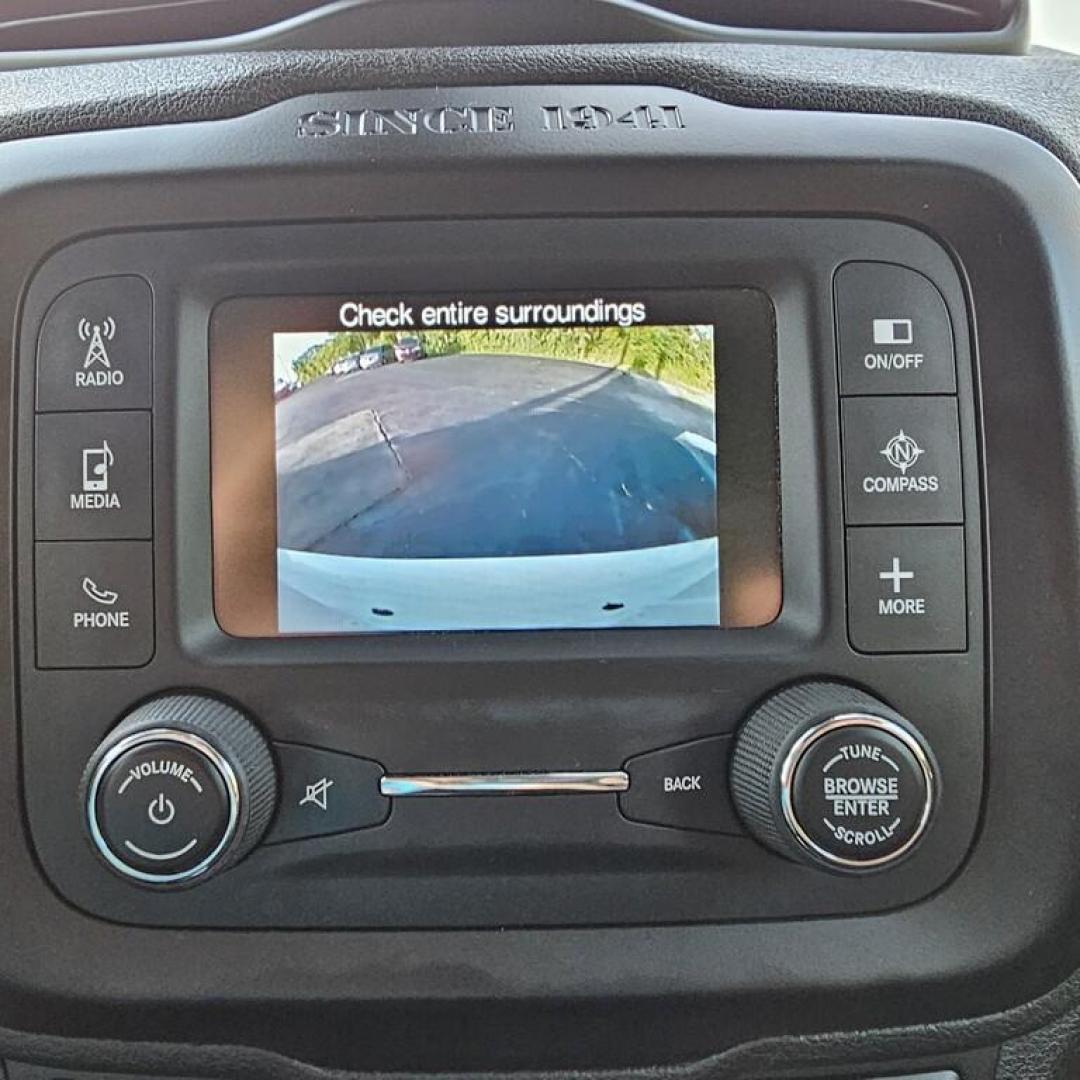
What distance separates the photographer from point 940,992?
28.3 inches

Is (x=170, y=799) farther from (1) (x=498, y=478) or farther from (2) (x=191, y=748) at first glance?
(1) (x=498, y=478)

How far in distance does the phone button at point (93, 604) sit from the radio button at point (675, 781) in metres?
0.30

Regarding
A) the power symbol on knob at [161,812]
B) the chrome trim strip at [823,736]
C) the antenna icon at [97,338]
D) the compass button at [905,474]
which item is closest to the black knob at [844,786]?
the chrome trim strip at [823,736]

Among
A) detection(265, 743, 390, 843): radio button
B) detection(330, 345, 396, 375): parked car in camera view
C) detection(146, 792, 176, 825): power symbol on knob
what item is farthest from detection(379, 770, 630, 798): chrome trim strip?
detection(330, 345, 396, 375): parked car in camera view

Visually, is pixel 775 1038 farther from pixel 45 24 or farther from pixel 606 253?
pixel 45 24

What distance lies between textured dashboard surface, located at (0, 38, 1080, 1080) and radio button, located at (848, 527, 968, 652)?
9.5 inches

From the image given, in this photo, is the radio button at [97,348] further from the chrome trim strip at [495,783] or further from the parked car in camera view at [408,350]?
the chrome trim strip at [495,783]

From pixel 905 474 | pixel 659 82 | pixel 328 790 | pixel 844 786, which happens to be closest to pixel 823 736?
pixel 844 786

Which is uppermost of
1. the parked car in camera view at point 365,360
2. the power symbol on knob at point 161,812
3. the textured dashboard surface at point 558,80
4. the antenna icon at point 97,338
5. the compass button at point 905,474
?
the textured dashboard surface at point 558,80

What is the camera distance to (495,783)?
71cm

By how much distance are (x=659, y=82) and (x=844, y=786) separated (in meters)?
0.44

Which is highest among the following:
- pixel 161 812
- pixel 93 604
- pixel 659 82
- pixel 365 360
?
pixel 659 82

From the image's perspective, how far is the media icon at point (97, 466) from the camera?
715 millimetres

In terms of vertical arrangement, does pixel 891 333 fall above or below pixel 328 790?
above
